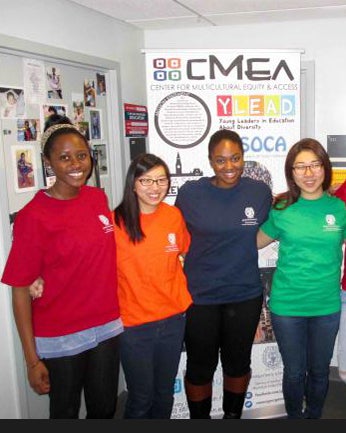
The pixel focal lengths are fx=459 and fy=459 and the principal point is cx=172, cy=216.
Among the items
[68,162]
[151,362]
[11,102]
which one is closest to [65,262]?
[68,162]

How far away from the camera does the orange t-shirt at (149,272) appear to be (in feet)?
5.86

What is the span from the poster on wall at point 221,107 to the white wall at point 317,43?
0.72 metres

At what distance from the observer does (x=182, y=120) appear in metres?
2.45

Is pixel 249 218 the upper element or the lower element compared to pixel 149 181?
lower

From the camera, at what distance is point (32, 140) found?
2.24m

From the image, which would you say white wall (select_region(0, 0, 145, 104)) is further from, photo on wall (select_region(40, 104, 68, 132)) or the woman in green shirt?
the woman in green shirt

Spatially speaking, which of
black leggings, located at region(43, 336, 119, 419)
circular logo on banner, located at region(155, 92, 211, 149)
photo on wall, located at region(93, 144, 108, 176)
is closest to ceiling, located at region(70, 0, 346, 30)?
circular logo on banner, located at region(155, 92, 211, 149)

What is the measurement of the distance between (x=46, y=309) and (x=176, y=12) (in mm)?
1865

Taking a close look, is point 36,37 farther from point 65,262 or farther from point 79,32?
point 65,262

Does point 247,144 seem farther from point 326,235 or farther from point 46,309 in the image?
point 46,309

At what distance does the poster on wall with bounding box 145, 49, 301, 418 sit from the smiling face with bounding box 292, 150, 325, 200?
51 cm

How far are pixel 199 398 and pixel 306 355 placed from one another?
55 centimetres

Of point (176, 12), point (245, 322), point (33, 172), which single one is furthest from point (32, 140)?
point (245, 322)

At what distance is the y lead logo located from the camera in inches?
95.2
